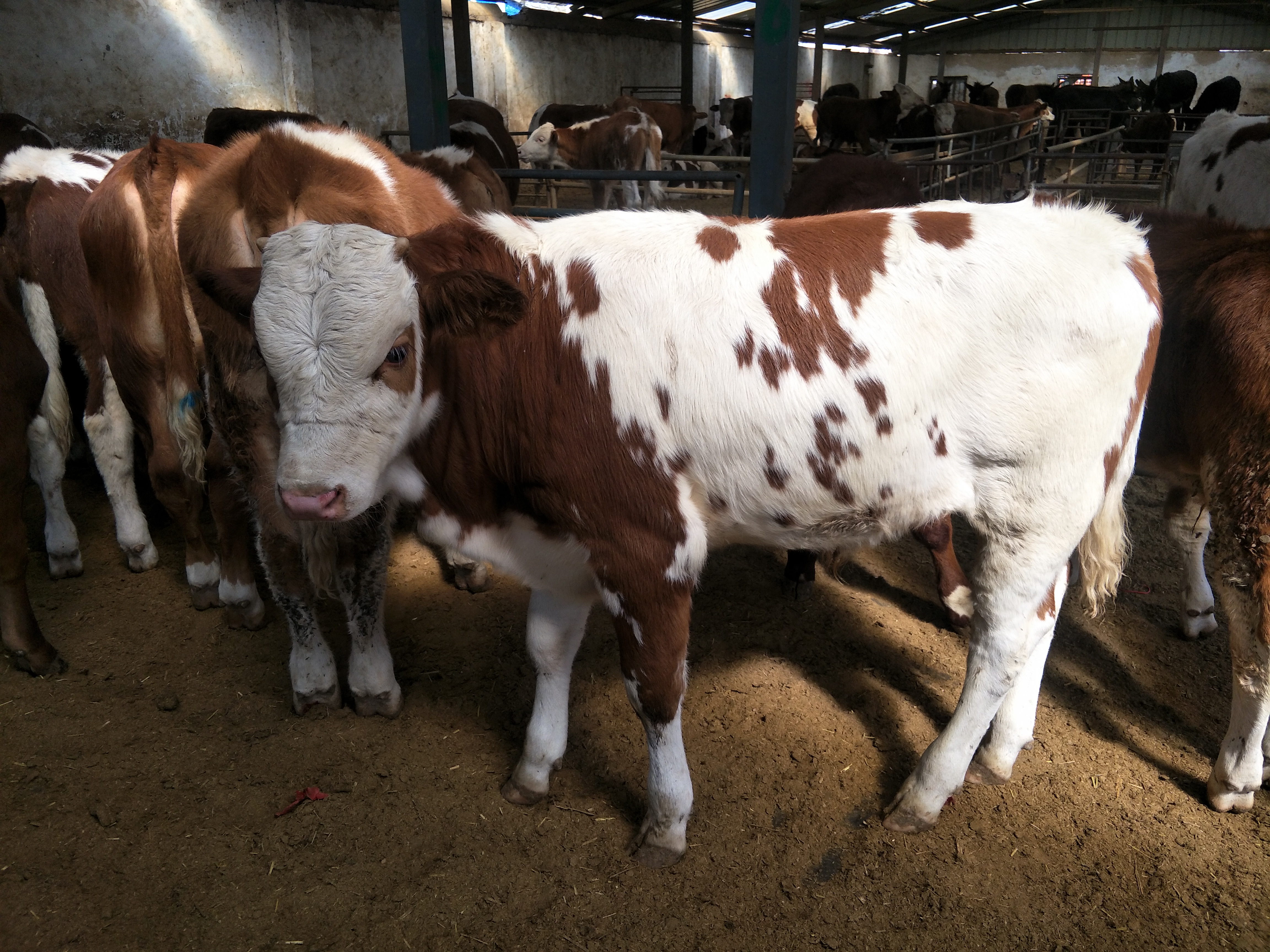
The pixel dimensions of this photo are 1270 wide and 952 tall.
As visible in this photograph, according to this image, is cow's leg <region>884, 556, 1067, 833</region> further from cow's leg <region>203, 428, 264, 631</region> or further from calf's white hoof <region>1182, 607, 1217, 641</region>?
cow's leg <region>203, 428, 264, 631</region>

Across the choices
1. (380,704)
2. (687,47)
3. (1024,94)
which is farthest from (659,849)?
(1024,94)

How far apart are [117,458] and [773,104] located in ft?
12.5

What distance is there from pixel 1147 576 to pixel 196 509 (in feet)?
15.0

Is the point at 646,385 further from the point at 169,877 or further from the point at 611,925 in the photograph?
the point at 169,877

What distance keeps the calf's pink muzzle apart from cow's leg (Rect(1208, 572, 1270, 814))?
2585 millimetres

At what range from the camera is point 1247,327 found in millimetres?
2348

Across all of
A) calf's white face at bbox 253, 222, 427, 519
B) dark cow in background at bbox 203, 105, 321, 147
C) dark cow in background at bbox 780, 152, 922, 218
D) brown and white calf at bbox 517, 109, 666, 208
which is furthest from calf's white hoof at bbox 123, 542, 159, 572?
brown and white calf at bbox 517, 109, 666, 208

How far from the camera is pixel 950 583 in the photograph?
3.61 metres

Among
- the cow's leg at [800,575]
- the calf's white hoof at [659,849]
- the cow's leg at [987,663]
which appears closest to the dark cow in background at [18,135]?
the cow's leg at [800,575]

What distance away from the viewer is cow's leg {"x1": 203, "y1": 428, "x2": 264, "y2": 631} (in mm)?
3342

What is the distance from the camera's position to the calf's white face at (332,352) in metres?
1.78

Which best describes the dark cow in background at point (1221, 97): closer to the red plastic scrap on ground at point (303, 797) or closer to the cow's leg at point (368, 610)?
the cow's leg at point (368, 610)

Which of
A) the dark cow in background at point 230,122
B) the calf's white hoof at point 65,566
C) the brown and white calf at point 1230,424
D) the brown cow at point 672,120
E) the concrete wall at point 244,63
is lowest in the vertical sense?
the calf's white hoof at point 65,566

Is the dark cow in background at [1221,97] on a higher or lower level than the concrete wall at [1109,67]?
lower
